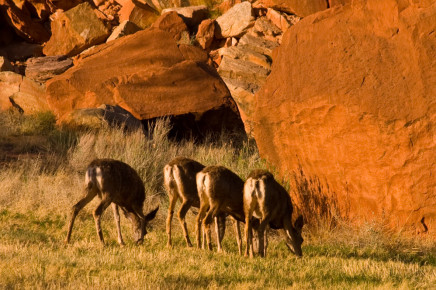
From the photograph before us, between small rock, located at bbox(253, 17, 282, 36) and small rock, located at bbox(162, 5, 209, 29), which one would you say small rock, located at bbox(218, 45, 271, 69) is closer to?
small rock, located at bbox(253, 17, 282, 36)

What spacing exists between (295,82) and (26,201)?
5.49 metres

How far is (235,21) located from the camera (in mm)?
29312

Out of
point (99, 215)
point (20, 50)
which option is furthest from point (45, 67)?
point (99, 215)

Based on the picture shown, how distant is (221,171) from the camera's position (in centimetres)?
968

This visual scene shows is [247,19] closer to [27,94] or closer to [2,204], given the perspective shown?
[27,94]

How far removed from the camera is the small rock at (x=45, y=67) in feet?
91.1

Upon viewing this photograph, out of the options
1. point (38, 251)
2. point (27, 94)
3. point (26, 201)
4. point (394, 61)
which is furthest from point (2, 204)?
point (27, 94)

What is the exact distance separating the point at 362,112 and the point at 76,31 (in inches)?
834

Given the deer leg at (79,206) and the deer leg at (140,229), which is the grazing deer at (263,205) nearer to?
the deer leg at (140,229)

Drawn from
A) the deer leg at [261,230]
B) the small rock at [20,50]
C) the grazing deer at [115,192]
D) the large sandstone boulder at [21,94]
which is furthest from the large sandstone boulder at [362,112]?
the small rock at [20,50]

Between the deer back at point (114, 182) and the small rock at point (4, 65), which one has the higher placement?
the small rock at point (4, 65)

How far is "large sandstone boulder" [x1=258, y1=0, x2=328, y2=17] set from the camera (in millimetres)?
26453

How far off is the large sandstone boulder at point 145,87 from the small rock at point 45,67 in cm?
628

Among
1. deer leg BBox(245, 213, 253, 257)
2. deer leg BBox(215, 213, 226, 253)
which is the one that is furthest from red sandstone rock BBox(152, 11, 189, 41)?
deer leg BBox(245, 213, 253, 257)
